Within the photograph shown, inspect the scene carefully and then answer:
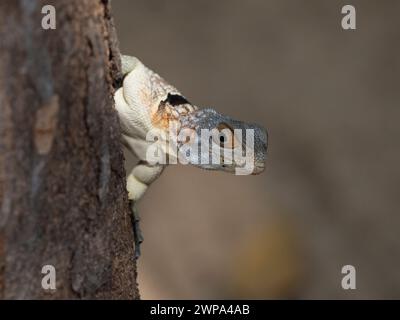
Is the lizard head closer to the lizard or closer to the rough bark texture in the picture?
the lizard

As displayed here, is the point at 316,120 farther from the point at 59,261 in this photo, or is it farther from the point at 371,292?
the point at 59,261

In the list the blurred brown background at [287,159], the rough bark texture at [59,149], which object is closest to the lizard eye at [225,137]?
the rough bark texture at [59,149]

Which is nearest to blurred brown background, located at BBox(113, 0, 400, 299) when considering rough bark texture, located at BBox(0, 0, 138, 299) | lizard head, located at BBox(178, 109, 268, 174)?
lizard head, located at BBox(178, 109, 268, 174)

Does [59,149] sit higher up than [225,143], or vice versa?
[225,143]

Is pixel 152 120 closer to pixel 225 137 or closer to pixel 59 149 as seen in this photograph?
pixel 225 137

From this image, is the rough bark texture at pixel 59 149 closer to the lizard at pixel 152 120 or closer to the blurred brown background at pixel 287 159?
the lizard at pixel 152 120

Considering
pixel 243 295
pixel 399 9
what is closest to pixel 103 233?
pixel 243 295

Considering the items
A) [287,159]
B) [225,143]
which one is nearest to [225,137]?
[225,143]
